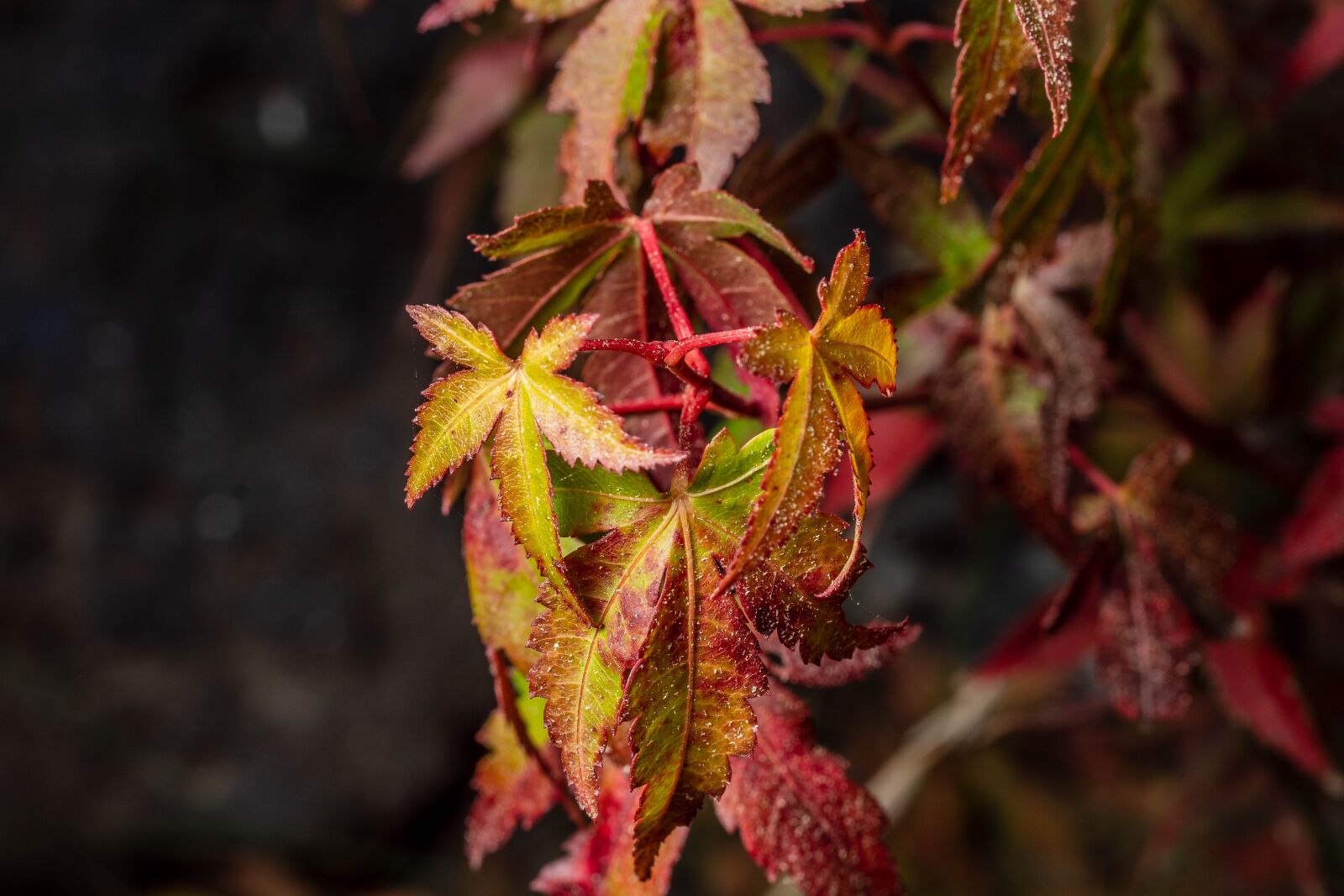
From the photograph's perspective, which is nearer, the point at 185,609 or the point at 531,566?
the point at 531,566

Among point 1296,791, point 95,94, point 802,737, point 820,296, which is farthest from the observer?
point 95,94

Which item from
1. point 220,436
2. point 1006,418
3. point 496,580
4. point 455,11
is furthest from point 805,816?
point 220,436

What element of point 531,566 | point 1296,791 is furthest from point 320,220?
point 1296,791

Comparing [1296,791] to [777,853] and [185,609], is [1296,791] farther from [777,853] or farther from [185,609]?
[185,609]

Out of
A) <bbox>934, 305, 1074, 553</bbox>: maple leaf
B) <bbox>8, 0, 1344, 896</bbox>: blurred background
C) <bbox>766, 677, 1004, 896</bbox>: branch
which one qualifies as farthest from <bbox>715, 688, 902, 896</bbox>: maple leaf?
<bbox>8, 0, 1344, 896</bbox>: blurred background

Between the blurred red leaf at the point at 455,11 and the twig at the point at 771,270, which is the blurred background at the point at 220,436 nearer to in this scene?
the blurred red leaf at the point at 455,11

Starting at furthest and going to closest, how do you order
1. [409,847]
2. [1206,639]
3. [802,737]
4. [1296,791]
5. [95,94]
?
[409,847] < [95,94] < [1296,791] < [1206,639] < [802,737]

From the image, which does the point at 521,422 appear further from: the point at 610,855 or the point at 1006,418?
the point at 1006,418
